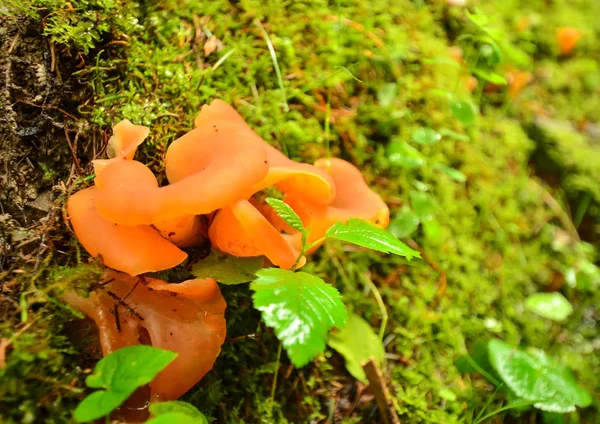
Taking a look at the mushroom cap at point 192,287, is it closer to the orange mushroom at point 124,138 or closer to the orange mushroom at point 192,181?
the orange mushroom at point 192,181

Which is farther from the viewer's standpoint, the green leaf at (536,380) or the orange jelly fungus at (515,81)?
the orange jelly fungus at (515,81)

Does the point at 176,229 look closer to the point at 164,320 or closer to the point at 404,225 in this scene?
the point at 164,320

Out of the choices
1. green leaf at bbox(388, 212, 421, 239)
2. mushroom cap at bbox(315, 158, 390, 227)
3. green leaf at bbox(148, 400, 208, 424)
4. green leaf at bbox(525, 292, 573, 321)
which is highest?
mushroom cap at bbox(315, 158, 390, 227)

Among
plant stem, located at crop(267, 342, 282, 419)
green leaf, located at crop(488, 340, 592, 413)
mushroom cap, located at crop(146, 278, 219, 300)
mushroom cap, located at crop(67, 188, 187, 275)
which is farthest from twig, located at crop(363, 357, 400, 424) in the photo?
mushroom cap, located at crop(67, 188, 187, 275)

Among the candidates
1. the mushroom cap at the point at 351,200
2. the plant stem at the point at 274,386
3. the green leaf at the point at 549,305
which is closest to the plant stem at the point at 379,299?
the mushroom cap at the point at 351,200

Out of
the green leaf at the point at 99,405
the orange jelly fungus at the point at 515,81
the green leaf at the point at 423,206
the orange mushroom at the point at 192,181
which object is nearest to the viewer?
the green leaf at the point at 99,405

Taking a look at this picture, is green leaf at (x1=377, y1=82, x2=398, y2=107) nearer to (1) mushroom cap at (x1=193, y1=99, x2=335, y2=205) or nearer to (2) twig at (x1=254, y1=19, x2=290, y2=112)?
(2) twig at (x1=254, y1=19, x2=290, y2=112)

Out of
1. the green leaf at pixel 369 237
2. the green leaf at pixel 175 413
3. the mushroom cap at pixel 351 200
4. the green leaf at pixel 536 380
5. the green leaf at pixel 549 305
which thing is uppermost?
the green leaf at pixel 369 237

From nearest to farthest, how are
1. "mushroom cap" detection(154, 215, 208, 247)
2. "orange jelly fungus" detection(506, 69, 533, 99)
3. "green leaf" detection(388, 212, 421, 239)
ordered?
1. "mushroom cap" detection(154, 215, 208, 247)
2. "green leaf" detection(388, 212, 421, 239)
3. "orange jelly fungus" detection(506, 69, 533, 99)
